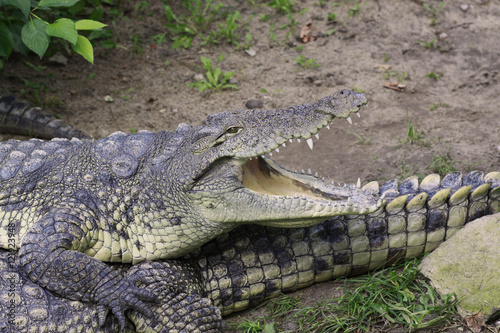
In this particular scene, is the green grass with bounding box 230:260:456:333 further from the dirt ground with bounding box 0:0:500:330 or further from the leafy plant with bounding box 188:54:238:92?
the leafy plant with bounding box 188:54:238:92

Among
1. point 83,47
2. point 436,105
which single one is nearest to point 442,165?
point 436,105

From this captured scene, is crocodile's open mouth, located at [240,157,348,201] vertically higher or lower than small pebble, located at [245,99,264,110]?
higher

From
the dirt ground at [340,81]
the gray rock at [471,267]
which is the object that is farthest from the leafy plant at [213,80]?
the gray rock at [471,267]

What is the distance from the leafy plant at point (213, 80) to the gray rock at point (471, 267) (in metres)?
2.77

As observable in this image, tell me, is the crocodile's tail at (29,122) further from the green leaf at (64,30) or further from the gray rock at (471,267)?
the gray rock at (471,267)

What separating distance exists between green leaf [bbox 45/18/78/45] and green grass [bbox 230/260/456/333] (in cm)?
190

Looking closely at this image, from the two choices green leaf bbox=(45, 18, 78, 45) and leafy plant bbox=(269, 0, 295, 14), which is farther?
leafy plant bbox=(269, 0, 295, 14)

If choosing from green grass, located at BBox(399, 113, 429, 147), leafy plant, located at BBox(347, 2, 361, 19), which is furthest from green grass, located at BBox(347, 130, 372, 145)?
leafy plant, located at BBox(347, 2, 361, 19)

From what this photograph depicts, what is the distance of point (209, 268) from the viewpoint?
3004 millimetres

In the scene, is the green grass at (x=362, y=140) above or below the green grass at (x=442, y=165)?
below

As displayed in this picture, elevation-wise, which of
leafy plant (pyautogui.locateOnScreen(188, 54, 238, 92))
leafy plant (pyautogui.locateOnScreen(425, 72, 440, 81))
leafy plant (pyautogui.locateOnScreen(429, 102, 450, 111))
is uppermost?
leafy plant (pyautogui.locateOnScreen(425, 72, 440, 81))

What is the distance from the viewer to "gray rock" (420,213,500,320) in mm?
2664

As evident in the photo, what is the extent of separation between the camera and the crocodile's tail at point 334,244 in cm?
300

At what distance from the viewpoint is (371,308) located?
2822mm
